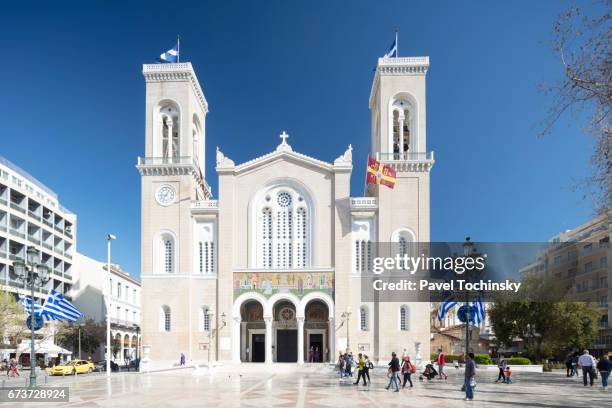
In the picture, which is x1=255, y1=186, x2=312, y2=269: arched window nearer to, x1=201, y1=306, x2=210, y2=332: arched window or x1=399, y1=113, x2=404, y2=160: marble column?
x1=201, y1=306, x2=210, y2=332: arched window

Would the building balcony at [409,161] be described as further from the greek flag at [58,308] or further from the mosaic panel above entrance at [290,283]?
the greek flag at [58,308]

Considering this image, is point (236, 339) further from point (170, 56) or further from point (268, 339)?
point (170, 56)

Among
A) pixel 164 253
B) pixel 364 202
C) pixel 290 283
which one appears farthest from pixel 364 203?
pixel 164 253

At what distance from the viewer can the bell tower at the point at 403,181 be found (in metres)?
50.0

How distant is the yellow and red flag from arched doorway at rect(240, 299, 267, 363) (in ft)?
48.1

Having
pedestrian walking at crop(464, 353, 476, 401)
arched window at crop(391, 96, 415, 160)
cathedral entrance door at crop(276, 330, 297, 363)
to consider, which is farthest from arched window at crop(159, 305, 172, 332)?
pedestrian walking at crop(464, 353, 476, 401)

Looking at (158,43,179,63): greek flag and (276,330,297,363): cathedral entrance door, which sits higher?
(158,43,179,63): greek flag

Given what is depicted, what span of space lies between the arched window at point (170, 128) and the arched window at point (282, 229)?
29.4 feet

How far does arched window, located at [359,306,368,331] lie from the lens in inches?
2007

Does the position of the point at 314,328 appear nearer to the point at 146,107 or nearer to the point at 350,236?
the point at 350,236

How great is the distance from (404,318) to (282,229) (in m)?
12.4

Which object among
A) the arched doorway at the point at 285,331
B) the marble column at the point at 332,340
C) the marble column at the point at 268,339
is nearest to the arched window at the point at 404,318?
the marble column at the point at 332,340

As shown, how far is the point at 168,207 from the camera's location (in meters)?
52.4

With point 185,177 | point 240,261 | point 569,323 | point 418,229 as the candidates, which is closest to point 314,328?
point 240,261
